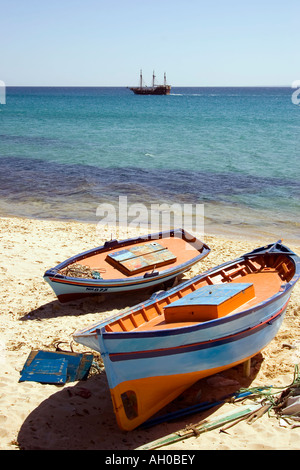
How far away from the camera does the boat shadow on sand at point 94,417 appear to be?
23.3 feet

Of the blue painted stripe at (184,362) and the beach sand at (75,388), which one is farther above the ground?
the blue painted stripe at (184,362)

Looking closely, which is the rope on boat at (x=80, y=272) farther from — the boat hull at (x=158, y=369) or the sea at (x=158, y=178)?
the sea at (x=158, y=178)

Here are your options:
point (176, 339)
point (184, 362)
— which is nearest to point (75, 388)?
point (184, 362)

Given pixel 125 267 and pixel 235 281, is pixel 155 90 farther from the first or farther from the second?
pixel 235 281

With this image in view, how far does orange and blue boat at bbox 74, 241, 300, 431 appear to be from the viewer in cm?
734

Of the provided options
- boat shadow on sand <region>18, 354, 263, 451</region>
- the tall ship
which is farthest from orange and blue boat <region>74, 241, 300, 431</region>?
the tall ship

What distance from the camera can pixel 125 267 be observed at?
11.8 metres

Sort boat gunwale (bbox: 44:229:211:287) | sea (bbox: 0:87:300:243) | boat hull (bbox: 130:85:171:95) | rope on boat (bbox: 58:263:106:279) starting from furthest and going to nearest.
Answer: boat hull (bbox: 130:85:171:95), sea (bbox: 0:87:300:243), rope on boat (bbox: 58:263:106:279), boat gunwale (bbox: 44:229:211:287)

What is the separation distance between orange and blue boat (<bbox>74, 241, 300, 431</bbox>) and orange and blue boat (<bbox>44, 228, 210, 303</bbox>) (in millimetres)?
1921

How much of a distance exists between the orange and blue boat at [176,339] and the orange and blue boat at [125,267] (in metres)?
1.92

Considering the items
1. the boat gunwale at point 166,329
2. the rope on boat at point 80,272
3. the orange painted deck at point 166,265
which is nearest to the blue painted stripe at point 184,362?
the boat gunwale at point 166,329

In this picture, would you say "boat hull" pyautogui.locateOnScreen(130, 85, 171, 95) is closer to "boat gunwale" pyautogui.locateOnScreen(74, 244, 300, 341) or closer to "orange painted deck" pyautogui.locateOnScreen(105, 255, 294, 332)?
"orange painted deck" pyautogui.locateOnScreen(105, 255, 294, 332)

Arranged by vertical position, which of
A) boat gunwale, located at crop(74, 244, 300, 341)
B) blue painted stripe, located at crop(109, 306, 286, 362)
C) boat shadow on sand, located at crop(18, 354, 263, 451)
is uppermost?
boat gunwale, located at crop(74, 244, 300, 341)

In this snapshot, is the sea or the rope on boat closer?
the rope on boat
